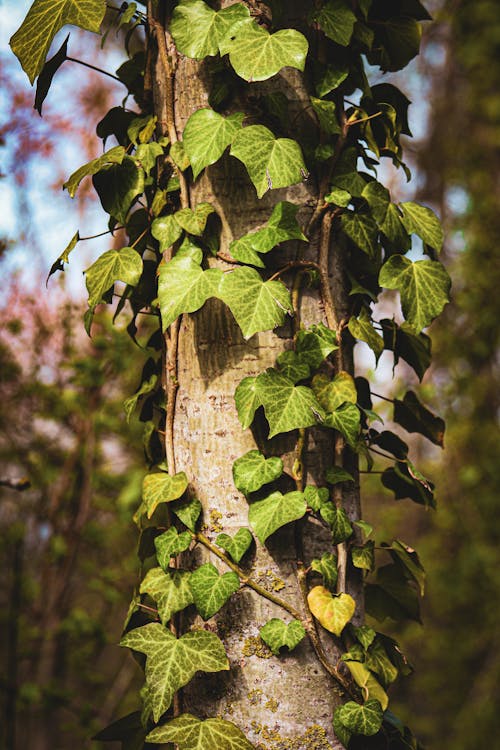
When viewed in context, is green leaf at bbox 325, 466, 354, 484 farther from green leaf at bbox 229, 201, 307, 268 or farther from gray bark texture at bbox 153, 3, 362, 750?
green leaf at bbox 229, 201, 307, 268

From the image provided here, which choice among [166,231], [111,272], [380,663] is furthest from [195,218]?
[380,663]

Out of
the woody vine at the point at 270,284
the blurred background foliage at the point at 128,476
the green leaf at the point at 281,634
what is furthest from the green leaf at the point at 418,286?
the blurred background foliage at the point at 128,476

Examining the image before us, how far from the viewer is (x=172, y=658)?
85cm

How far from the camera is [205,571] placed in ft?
2.83

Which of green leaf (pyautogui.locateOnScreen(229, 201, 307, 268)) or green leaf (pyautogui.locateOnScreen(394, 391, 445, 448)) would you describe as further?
green leaf (pyautogui.locateOnScreen(394, 391, 445, 448))

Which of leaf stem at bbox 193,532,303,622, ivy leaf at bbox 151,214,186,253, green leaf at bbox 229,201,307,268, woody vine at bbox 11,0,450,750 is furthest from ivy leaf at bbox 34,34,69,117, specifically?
leaf stem at bbox 193,532,303,622

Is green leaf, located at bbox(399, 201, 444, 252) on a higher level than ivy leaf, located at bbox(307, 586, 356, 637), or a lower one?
higher

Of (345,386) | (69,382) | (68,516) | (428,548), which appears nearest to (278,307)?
(345,386)

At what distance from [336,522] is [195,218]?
1.58 ft

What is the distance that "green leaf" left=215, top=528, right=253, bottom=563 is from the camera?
2.82 ft

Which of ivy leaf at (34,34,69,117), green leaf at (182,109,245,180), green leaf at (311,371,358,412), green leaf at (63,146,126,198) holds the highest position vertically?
ivy leaf at (34,34,69,117)

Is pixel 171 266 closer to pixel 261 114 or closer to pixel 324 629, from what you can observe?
pixel 261 114

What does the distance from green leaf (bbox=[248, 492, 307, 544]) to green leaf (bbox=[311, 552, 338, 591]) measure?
0.25 ft

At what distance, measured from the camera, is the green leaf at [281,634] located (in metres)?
0.83
